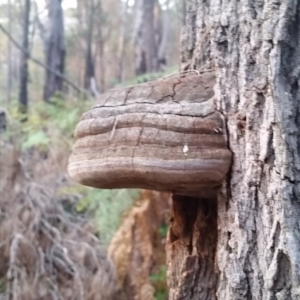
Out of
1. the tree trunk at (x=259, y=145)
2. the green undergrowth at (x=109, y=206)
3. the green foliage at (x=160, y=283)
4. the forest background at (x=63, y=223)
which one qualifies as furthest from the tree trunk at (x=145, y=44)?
the tree trunk at (x=259, y=145)

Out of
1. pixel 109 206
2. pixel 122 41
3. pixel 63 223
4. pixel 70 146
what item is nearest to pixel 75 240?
pixel 63 223

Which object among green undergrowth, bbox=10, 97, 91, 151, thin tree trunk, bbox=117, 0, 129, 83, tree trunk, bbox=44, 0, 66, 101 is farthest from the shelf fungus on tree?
thin tree trunk, bbox=117, 0, 129, 83

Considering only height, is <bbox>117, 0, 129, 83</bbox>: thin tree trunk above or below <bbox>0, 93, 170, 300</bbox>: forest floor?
above

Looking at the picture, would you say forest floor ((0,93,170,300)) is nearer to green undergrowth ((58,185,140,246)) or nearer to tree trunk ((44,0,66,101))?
green undergrowth ((58,185,140,246))

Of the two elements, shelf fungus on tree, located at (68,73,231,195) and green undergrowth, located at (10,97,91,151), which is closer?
shelf fungus on tree, located at (68,73,231,195)

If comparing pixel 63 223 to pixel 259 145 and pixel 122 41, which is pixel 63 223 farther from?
pixel 122 41
